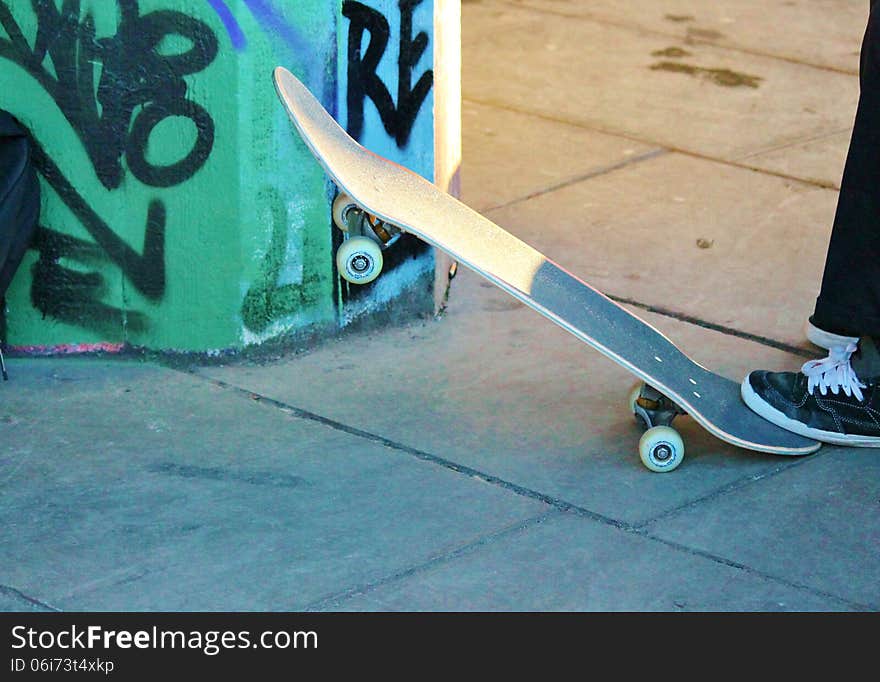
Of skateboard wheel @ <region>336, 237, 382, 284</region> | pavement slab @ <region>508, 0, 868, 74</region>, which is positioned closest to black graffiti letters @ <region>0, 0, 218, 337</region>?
skateboard wheel @ <region>336, 237, 382, 284</region>

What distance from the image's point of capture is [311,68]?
13.1 feet

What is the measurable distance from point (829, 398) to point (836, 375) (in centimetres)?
7

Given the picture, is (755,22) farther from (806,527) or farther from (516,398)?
(806,527)

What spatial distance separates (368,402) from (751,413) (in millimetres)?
971

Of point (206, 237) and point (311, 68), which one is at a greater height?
point (311, 68)

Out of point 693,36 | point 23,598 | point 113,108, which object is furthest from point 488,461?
point 693,36

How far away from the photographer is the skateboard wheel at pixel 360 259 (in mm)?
3711

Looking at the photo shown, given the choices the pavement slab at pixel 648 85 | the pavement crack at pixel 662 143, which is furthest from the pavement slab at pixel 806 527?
the pavement slab at pixel 648 85

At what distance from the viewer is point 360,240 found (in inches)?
147

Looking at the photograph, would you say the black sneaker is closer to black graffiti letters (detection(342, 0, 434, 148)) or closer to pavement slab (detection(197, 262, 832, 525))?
pavement slab (detection(197, 262, 832, 525))

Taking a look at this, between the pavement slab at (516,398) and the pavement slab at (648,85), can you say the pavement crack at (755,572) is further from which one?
the pavement slab at (648,85)
